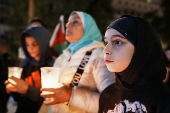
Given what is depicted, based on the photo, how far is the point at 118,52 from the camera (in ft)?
5.15

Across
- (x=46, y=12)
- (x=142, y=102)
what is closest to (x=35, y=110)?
(x=142, y=102)

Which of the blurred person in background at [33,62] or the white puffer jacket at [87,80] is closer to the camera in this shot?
→ the white puffer jacket at [87,80]

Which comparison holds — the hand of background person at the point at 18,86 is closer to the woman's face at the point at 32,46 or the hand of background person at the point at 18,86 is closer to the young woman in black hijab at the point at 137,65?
the woman's face at the point at 32,46

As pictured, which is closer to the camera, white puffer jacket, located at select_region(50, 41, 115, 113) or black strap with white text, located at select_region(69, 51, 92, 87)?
white puffer jacket, located at select_region(50, 41, 115, 113)

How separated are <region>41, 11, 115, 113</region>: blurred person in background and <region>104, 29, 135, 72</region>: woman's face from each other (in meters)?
0.44

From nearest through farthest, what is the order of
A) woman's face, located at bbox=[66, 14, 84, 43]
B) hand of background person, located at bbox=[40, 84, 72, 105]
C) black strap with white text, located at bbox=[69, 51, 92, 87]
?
1. hand of background person, located at bbox=[40, 84, 72, 105]
2. black strap with white text, located at bbox=[69, 51, 92, 87]
3. woman's face, located at bbox=[66, 14, 84, 43]

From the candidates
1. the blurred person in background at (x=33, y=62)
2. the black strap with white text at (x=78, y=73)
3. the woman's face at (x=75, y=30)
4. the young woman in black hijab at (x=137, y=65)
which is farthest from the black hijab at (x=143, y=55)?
the blurred person in background at (x=33, y=62)

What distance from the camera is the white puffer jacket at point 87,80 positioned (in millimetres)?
2010

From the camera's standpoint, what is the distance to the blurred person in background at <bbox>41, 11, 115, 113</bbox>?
200cm

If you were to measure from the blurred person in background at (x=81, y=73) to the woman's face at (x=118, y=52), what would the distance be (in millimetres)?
440

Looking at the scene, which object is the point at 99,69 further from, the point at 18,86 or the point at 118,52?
the point at 18,86

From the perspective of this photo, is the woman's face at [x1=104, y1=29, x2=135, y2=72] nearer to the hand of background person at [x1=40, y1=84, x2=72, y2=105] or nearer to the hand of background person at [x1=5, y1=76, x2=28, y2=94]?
the hand of background person at [x1=40, y1=84, x2=72, y2=105]

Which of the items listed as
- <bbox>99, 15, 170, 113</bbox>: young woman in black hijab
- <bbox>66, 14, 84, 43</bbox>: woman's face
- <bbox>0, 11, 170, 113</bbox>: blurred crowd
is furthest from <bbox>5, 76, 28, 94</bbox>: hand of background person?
<bbox>99, 15, 170, 113</bbox>: young woman in black hijab

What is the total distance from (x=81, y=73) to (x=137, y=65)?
0.79 m
